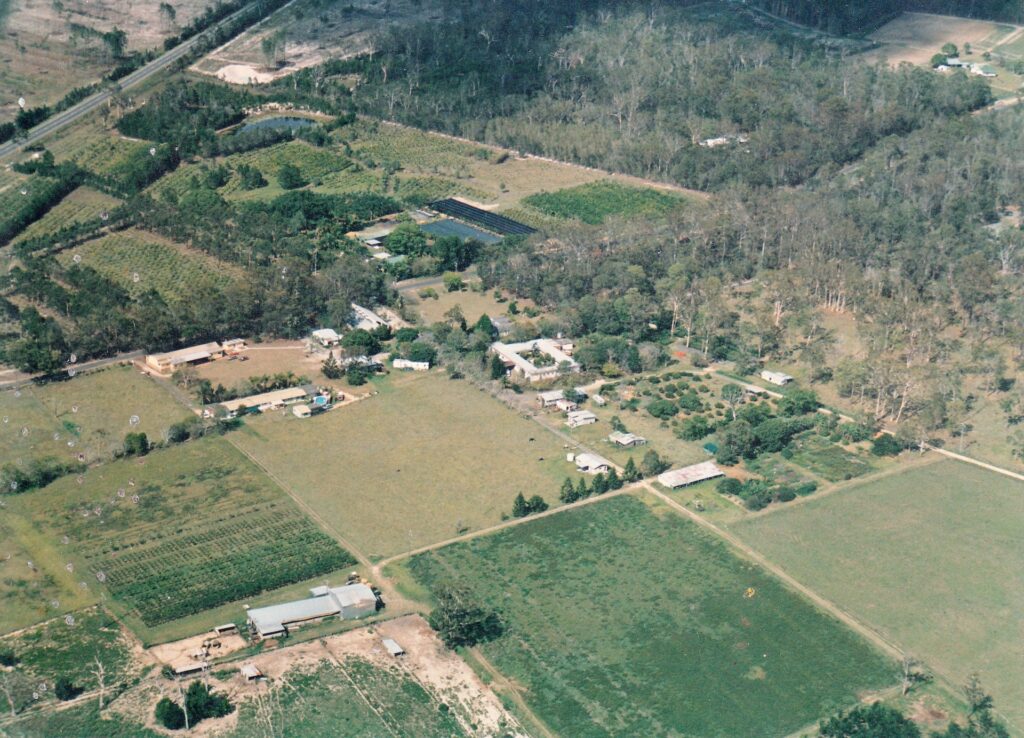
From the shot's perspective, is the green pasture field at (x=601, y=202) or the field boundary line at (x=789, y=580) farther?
the green pasture field at (x=601, y=202)

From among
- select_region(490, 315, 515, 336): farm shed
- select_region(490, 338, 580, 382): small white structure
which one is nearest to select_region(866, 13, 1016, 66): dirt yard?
select_region(490, 315, 515, 336): farm shed

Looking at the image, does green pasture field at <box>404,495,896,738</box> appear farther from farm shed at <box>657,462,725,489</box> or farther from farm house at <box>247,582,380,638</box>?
farm house at <box>247,582,380,638</box>

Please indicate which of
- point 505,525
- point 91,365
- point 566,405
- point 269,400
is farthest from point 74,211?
point 505,525

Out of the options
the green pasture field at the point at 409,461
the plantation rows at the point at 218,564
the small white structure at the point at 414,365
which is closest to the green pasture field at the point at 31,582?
the plantation rows at the point at 218,564

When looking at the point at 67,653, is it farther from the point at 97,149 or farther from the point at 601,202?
the point at 97,149

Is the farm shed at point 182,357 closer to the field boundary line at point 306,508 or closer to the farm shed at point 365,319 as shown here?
the farm shed at point 365,319
